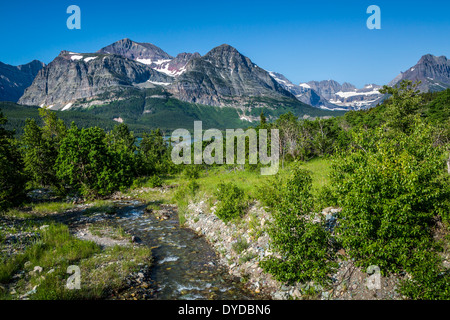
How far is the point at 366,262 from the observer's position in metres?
11.1

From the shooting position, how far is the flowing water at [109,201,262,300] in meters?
13.4

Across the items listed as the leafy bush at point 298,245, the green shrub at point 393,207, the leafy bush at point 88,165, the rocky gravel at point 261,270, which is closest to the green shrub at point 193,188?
the rocky gravel at point 261,270

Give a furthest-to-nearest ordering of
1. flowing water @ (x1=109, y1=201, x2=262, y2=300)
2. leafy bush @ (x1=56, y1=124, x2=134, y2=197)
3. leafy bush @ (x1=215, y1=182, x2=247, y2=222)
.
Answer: leafy bush @ (x1=56, y1=124, x2=134, y2=197), leafy bush @ (x1=215, y1=182, x2=247, y2=222), flowing water @ (x1=109, y1=201, x2=262, y2=300)

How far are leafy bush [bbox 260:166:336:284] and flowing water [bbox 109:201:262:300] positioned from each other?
8.05ft

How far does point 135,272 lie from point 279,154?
4024 centimetres

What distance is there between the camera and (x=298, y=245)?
472 inches

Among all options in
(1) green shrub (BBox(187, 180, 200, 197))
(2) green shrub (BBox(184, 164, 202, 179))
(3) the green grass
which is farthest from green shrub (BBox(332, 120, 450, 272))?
(2) green shrub (BBox(184, 164, 202, 179))

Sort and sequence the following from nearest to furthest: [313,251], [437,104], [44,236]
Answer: [313,251], [44,236], [437,104]

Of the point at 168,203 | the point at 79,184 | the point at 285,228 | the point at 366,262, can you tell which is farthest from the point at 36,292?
the point at 79,184

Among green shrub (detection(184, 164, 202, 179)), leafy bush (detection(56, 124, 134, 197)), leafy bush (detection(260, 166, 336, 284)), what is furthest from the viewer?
green shrub (detection(184, 164, 202, 179))

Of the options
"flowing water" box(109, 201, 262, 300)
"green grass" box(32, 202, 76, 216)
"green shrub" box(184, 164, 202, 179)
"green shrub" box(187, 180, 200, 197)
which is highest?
"green shrub" box(184, 164, 202, 179)

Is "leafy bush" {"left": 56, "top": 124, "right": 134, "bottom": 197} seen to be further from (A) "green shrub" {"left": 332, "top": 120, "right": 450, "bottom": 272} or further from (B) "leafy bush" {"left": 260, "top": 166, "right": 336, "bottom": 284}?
(A) "green shrub" {"left": 332, "top": 120, "right": 450, "bottom": 272}
